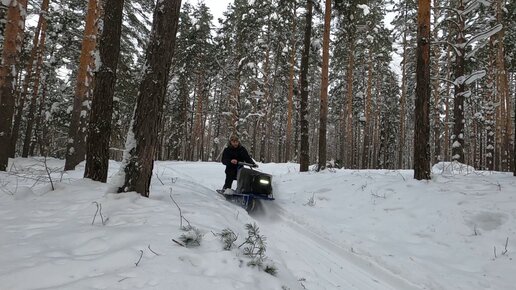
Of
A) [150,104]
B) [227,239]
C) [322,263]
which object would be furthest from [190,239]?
[150,104]

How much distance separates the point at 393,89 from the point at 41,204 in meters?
37.5

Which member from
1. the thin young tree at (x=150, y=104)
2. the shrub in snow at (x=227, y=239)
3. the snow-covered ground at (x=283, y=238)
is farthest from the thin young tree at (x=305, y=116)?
the shrub in snow at (x=227, y=239)

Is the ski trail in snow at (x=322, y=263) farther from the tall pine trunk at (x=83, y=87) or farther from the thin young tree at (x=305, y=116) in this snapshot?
the tall pine trunk at (x=83, y=87)

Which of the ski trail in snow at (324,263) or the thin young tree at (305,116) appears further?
the thin young tree at (305,116)

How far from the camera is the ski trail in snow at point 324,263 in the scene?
452 cm

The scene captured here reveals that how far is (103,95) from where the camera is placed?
663cm

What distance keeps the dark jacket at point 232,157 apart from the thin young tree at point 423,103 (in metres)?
4.55

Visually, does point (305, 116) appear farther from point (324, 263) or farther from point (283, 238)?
point (324, 263)

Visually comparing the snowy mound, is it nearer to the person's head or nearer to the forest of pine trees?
the forest of pine trees

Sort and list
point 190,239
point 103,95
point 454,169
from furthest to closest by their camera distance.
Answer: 1. point 454,169
2. point 103,95
3. point 190,239

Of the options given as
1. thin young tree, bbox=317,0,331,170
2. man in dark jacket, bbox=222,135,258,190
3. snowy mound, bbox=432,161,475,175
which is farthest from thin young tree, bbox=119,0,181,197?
thin young tree, bbox=317,0,331,170

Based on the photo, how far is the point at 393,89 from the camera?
3728cm

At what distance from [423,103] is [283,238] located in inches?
225

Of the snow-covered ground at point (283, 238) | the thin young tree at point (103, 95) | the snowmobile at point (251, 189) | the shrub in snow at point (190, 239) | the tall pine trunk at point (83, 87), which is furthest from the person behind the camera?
the tall pine trunk at point (83, 87)
